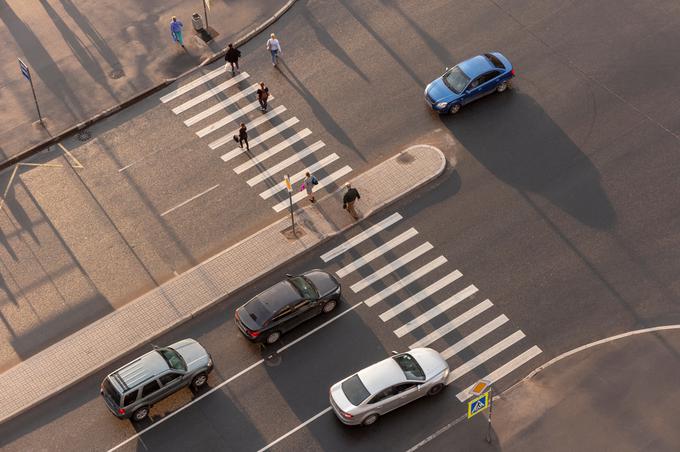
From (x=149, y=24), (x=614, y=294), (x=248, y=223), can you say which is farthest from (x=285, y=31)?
(x=614, y=294)

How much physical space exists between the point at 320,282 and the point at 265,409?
17.7ft

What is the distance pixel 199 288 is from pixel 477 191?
1252cm

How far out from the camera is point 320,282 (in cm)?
3922

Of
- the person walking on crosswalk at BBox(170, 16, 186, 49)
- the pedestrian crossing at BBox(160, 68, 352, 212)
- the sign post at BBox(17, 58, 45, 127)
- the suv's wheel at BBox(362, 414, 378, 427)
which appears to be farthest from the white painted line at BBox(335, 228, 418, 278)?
the sign post at BBox(17, 58, 45, 127)

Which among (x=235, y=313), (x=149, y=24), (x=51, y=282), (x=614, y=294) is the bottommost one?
(x=614, y=294)

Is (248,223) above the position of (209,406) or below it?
above

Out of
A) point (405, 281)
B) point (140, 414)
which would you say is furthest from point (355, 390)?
point (140, 414)

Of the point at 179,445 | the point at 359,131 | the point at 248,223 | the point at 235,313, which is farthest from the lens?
the point at 359,131

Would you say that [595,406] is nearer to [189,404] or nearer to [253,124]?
[189,404]

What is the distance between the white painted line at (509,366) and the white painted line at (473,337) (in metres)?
1.49

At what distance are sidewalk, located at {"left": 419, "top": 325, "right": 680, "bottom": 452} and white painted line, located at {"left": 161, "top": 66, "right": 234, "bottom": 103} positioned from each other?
21334mm

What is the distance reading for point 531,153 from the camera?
1773 inches

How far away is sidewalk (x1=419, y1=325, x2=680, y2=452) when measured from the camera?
35.8 meters

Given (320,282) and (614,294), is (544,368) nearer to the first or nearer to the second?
(614,294)
